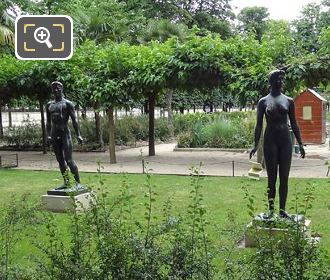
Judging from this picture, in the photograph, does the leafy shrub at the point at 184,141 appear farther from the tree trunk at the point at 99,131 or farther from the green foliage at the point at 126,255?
the green foliage at the point at 126,255

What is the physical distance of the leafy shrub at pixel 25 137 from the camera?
76.3 feet

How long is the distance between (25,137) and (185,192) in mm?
14140

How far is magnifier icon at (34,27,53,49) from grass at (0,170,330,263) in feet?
10.0

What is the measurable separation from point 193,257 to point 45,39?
2.03 meters

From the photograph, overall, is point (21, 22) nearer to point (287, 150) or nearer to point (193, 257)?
point (193, 257)

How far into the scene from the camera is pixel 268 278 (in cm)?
343

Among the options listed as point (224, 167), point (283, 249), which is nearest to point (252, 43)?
point (224, 167)

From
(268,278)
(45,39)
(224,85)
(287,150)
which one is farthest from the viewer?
(224,85)

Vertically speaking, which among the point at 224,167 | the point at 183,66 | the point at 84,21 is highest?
the point at 84,21

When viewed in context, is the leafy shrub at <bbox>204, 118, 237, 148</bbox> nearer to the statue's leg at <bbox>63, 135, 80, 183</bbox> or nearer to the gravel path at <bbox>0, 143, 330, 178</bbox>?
the gravel path at <bbox>0, 143, 330, 178</bbox>

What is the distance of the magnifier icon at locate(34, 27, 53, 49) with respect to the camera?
4262mm

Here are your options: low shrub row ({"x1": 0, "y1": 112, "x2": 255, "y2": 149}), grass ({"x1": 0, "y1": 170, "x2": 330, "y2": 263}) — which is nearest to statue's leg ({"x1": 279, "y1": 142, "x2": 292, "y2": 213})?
grass ({"x1": 0, "y1": 170, "x2": 330, "y2": 263})

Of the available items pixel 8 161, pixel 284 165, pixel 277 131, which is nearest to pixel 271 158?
pixel 284 165

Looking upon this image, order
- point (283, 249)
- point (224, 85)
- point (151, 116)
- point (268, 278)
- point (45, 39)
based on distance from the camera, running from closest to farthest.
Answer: point (268, 278) < point (283, 249) < point (45, 39) < point (224, 85) < point (151, 116)
